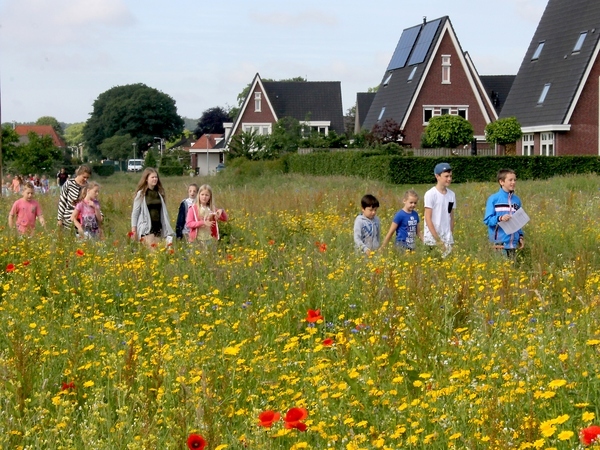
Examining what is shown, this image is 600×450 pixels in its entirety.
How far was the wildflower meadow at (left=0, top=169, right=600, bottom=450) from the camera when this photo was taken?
4410 millimetres

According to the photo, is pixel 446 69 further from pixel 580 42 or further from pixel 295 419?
pixel 295 419

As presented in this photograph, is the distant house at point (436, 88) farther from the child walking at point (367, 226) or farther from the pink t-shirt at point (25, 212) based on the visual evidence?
the child walking at point (367, 226)

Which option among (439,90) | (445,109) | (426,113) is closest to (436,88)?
(439,90)

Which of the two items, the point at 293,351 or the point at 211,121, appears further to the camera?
the point at 211,121

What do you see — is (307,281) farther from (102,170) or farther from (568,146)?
(102,170)

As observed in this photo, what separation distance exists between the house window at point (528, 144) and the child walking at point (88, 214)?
38731 millimetres

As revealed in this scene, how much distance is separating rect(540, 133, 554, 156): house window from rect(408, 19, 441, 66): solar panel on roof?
1261 centimetres

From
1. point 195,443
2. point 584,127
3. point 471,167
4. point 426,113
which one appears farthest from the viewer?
point 426,113

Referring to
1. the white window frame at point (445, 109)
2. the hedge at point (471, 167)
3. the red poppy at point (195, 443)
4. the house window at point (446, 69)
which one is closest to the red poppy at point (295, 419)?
the red poppy at point (195, 443)

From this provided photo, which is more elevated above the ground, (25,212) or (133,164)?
(25,212)

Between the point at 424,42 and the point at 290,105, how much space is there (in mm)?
21775

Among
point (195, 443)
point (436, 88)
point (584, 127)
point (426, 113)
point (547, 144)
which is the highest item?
point (436, 88)

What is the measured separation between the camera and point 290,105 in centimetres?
7944

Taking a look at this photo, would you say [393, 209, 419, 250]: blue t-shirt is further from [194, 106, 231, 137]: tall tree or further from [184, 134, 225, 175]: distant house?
[194, 106, 231, 137]: tall tree
